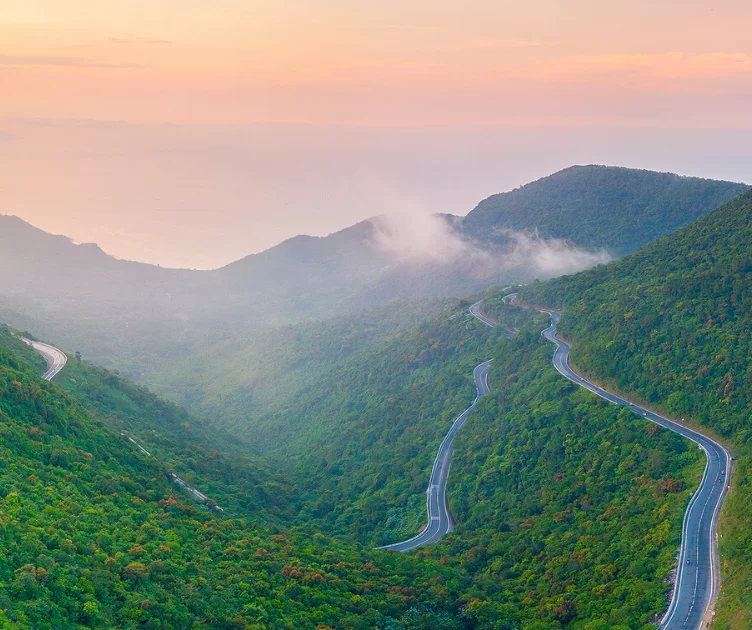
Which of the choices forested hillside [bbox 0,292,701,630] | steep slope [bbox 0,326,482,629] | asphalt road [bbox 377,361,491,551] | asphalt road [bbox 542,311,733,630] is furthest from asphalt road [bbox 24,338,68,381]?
asphalt road [bbox 542,311,733,630]

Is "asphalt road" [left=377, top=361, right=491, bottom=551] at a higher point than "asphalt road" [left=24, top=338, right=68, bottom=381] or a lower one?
lower

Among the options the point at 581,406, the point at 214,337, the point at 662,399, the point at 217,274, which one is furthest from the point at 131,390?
the point at 217,274

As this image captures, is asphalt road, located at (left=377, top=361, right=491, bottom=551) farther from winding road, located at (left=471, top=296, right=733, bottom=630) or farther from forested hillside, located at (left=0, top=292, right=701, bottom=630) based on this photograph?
winding road, located at (left=471, top=296, right=733, bottom=630)

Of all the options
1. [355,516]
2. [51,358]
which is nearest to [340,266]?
[51,358]

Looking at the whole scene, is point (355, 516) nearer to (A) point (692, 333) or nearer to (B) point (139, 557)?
(B) point (139, 557)

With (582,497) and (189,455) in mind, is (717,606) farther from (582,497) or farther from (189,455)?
(189,455)

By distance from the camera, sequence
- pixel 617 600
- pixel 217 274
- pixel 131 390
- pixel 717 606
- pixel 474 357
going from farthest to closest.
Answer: pixel 217 274, pixel 474 357, pixel 131 390, pixel 617 600, pixel 717 606
